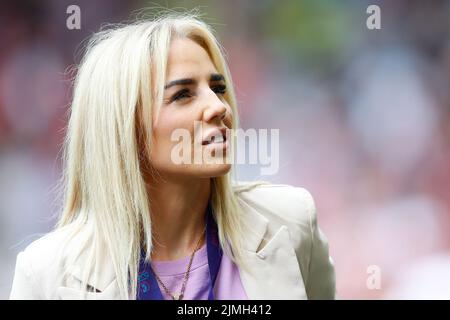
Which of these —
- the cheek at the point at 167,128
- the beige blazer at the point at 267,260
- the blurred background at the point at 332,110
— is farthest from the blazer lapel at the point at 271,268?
the blurred background at the point at 332,110

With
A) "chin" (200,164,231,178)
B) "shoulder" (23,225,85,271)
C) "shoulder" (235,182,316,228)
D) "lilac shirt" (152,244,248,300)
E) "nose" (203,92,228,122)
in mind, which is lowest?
"lilac shirt" (152,244,248,300)

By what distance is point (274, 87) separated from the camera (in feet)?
6.15

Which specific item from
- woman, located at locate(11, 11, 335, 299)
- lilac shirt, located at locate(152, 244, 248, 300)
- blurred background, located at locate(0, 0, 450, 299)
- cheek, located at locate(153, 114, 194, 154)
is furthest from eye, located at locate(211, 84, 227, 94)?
blurred background, located at locate(0, 0, 450, 299)

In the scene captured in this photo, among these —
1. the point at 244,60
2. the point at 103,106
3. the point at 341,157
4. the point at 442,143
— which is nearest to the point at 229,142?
the point at 103,106

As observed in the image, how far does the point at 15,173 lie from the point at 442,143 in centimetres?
131

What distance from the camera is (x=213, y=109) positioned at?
114 centimetres

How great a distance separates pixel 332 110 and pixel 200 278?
3.03 ft

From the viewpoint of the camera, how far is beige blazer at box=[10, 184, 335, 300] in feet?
3.76

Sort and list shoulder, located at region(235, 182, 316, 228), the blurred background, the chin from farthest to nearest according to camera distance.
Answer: the blurred background → shoulder, located at region(235, 182, 316, 228) → the chin

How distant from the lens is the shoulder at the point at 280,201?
1.26 meters

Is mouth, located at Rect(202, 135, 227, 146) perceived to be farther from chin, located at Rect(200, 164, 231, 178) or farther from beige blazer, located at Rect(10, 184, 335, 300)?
beige blazer, located at Rect(10, 184, 335, 300)

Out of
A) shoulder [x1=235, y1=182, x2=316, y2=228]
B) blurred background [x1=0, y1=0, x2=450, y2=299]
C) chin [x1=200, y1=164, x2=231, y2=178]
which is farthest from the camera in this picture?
blurred background [x1=0, y1=0, x2=450, y2=299]

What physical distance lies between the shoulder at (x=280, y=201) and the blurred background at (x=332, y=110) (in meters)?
0.35
